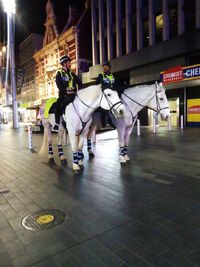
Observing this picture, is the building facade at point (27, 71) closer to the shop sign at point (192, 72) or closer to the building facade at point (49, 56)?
the building facade at point (49, 56)

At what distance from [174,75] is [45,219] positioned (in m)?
16.3

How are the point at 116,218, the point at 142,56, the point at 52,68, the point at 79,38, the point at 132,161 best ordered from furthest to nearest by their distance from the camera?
the point at 52,68
the point at 79,38
the point at 142,56
the point at 132,161
the point at 116,218

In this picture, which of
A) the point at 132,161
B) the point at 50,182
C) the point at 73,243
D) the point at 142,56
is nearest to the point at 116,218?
the point at 73,243

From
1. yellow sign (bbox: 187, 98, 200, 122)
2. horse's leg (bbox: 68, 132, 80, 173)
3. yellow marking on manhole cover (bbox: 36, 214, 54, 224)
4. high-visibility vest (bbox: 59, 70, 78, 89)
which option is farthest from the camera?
yellow sign (bbox: 187, 98, 200, 122)

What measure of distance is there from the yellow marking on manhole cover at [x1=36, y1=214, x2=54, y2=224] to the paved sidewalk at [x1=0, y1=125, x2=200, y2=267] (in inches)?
9.8

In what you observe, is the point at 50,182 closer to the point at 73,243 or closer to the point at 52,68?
the point at 73,243

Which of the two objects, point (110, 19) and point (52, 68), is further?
point (52, 68)

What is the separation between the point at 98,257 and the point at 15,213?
1761mm

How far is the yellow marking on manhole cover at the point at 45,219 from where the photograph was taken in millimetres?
3227

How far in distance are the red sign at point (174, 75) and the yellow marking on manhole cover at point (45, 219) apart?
1570cm

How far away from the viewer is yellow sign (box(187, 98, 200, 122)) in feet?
64.4

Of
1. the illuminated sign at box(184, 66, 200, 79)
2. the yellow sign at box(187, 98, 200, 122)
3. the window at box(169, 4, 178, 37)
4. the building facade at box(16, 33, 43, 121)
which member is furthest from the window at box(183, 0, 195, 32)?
the building facade at box(16, 33, 43, 121)

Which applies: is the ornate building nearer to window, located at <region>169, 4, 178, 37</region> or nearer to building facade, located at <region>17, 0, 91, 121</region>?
building facade, located at <region>17, 0, 91, 121</region>

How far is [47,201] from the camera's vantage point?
4.00 meters
